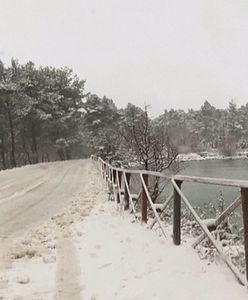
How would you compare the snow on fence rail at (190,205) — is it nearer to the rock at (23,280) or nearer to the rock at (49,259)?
the rock at (49,259)

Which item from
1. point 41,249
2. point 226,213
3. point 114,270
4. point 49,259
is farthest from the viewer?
point 41,249

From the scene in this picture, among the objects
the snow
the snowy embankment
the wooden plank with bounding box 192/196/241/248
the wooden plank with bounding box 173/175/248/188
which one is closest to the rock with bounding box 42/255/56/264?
the snowy embankment

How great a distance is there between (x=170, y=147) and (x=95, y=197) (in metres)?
6.64

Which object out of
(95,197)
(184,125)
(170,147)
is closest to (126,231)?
(95,197)

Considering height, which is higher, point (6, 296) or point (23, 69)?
point (23, 69)

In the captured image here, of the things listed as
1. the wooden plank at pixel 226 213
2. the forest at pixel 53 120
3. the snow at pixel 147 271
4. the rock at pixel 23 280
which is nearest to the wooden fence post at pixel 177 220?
the snow at pixel 147 271

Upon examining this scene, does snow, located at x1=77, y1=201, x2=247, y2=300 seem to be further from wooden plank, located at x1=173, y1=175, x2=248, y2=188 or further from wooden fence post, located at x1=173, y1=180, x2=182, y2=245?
wooden plank, located at x1=173, y1=175, x2=248, y2=188

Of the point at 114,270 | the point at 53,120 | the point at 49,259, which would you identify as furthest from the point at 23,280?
the point at 53,120

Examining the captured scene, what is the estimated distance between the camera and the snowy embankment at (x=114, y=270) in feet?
16.1

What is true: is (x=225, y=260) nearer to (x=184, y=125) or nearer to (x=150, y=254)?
(x=150, y=254)

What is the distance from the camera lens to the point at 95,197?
15.8 meters

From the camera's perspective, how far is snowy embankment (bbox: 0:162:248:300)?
16.1ft

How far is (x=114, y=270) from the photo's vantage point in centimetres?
604

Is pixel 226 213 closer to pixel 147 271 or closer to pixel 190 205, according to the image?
pixel 190 205
